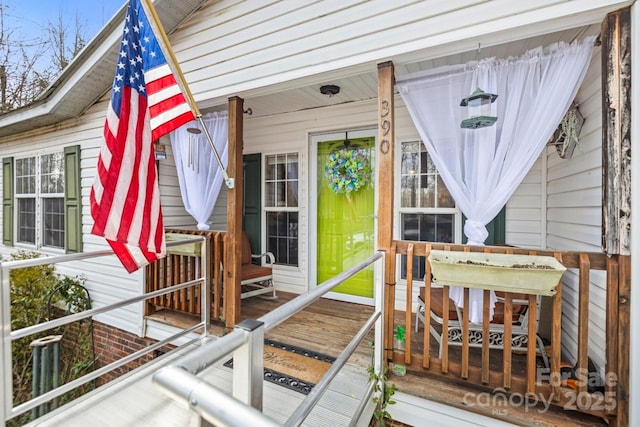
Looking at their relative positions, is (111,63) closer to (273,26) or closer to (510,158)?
(273,26)

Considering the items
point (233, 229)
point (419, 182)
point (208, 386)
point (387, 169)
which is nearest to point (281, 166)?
point (233, 229)

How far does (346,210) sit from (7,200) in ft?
22.8

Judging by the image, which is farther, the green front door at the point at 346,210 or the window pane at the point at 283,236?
the window pane at the point at 283,236

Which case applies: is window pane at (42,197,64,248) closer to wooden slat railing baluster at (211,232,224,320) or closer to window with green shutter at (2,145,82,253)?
window with green shutter at (2,145,82,253)

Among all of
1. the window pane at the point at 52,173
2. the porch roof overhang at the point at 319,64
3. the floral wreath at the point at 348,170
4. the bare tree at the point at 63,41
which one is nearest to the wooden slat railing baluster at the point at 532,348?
the porch roof overhang at the point at 319,64

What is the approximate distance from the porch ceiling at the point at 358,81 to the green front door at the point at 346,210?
566 mm

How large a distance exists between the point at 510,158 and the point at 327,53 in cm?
165

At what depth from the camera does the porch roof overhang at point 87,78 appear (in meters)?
3.24

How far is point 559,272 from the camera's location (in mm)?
1690

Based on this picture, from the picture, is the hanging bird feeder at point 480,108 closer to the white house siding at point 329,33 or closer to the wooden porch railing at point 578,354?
the white house siding at point 329,33

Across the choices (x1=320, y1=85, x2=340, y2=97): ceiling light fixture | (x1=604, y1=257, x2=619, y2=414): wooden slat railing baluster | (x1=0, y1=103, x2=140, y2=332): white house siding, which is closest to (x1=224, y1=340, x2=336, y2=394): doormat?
(x1=604, y1=257, x2=619, y2=414): wooden slat railing baluster

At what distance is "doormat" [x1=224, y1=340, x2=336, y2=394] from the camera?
216 centimetres

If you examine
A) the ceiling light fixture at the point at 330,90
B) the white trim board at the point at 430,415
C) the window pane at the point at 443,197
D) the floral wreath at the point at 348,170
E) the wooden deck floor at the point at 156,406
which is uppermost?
the ceiling light fixture at the point at 330,90

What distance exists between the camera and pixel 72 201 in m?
4.60
